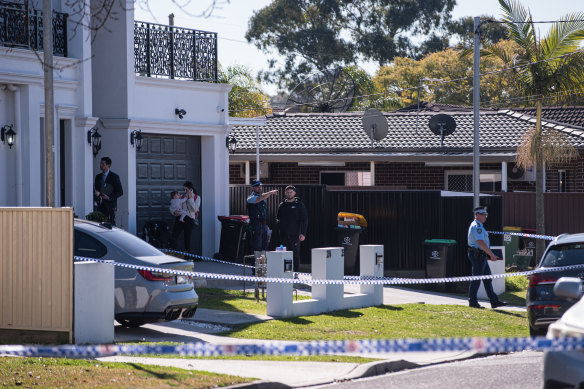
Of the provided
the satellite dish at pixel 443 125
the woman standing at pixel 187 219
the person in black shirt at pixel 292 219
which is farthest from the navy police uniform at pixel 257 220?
the satellite dish at pixel 443 125

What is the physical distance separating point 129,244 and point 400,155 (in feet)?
56.5

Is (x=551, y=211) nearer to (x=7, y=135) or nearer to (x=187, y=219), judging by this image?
(x=187, y=219)

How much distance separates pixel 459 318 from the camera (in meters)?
15.2

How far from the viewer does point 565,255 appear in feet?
39.1

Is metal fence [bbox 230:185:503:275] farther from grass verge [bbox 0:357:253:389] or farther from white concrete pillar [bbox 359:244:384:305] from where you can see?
grass verge [bbox 0:357:253:389]

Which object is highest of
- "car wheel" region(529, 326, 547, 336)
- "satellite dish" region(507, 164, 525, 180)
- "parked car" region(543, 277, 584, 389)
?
"satellite dish" region(507, 164, 525, 180)

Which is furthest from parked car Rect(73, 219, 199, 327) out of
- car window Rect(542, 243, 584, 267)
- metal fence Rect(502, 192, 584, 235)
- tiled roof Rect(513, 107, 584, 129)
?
tiled roof Rect(513, 107, 584, 129)

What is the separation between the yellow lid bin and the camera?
21172mm

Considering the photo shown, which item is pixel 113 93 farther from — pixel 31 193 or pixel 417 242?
pixel 417 242

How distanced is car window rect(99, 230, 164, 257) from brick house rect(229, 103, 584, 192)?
15.2 metres

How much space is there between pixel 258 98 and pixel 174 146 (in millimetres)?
34419

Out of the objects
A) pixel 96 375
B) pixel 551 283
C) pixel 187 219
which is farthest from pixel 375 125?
pixel 96 375

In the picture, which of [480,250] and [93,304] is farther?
[480,250]

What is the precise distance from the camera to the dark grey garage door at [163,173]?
21203 mm
